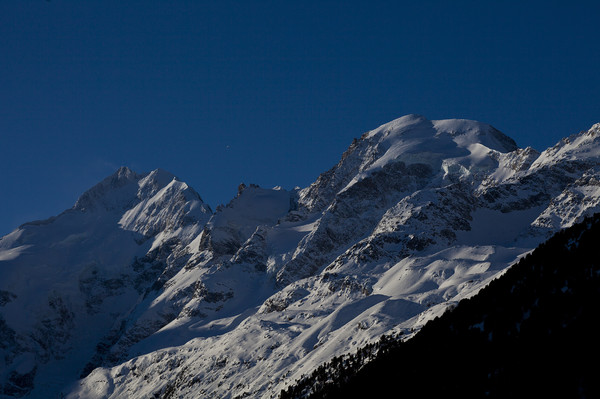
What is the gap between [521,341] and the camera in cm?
13450

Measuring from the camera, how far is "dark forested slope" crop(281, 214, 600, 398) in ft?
398

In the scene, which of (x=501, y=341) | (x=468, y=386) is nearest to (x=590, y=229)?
(x=501, y=341)

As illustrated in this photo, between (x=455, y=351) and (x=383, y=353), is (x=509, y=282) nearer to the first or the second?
(x=455, y=351)

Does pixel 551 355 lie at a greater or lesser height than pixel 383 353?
lesser

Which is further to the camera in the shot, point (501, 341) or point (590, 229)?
point (590, 229)

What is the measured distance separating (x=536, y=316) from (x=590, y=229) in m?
23.3

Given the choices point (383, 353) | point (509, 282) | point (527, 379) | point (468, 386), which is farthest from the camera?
point (383, 353)

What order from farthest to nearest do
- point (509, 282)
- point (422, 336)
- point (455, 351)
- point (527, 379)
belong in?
point (422, 336) < point (509, 282) < point (455, 351) < point (527, 379)

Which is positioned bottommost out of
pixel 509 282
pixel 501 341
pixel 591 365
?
pixel 591 365

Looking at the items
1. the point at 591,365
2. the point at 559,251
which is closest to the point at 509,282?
the point at 559,251

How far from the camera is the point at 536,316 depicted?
454 ft

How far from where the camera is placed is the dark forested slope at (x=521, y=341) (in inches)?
4774

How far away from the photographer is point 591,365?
116m

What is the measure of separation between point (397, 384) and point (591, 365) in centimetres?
4908
